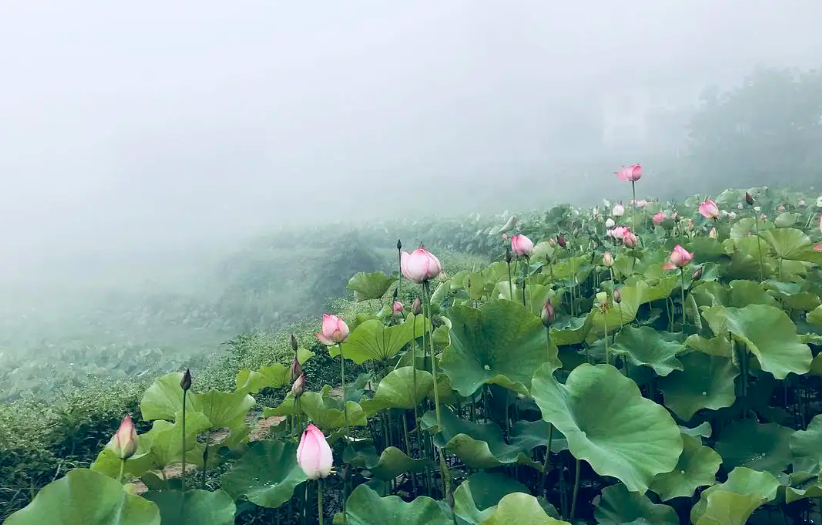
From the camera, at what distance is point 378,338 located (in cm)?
121

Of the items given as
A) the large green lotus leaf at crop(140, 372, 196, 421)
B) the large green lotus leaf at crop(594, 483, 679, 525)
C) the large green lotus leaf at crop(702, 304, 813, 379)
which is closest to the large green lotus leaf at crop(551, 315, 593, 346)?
the large green lotus leaf at crop(702, 304, 813, 379)

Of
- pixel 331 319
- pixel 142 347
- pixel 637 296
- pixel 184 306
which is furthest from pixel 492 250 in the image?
pixel 331 319

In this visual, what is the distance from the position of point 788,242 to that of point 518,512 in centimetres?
125

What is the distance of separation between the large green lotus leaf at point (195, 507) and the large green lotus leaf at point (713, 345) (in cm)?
83

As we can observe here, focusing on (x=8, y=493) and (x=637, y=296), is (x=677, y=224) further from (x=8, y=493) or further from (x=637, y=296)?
(x=8, y=493)

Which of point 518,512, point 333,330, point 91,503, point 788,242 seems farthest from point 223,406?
point 788,242

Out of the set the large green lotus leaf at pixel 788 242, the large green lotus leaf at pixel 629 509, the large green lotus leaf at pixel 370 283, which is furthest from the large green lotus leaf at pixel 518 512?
the large green lotus leaf at pixel 788 242

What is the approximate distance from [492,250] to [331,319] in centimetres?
392

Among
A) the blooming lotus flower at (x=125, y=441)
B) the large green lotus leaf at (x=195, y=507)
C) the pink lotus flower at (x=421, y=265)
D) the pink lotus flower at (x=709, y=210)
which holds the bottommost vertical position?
the large green lotus leaf at (x=195, y=507)

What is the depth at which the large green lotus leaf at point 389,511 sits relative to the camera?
74 cm

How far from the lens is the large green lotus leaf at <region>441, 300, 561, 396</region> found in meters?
1.00

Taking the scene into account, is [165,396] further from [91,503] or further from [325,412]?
[91,503]

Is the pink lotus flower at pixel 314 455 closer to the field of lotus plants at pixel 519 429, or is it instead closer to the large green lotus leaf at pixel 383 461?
the field of lotus plants at pixel 519 429

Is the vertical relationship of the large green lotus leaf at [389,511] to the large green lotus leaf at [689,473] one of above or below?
above
